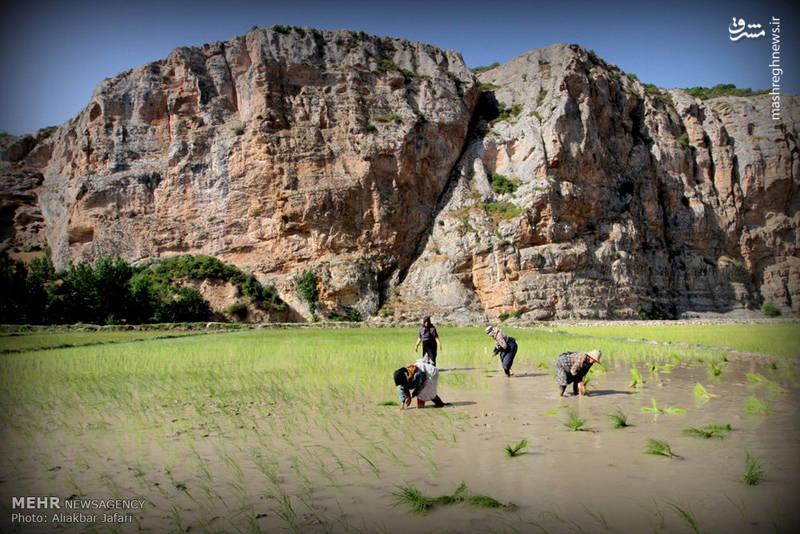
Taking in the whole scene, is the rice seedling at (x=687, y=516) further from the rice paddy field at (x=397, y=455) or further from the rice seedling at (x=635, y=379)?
the rice seedling at (x=635, y=379)

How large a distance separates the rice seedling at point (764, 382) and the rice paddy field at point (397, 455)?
0.04m

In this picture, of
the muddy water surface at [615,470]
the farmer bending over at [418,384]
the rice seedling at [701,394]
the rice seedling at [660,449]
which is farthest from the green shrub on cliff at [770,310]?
the rice seedling at [660,449]

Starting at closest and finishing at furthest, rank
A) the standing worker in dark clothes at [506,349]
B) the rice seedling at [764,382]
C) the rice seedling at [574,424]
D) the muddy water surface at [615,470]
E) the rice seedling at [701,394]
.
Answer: the muddy water surface at [615,470]
the rice seedling at [574,424]
the rice seedling at [701,394]
the rice seedling at [764,382]
the standing worker in dark clothes at [506,349]

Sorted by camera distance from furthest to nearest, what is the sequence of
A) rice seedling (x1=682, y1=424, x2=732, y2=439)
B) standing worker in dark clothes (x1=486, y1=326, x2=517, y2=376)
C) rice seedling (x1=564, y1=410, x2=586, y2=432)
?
standing worker in dark clothes (x1=486, y1=326, x2=517, y2=376) → rice seedling (x1=564, y1=410, x2=586, y2=432) → rice seedling (x1=682, y1=424, x2=732, y2=439)

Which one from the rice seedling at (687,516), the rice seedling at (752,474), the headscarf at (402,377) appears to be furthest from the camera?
the headscarf at (402,377)

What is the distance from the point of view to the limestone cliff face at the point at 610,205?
48.1 metres

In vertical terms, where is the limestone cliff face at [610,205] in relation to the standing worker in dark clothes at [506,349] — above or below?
above

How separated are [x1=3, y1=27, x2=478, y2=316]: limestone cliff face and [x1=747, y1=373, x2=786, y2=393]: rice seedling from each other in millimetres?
39162

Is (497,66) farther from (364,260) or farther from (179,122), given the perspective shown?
(179,122)

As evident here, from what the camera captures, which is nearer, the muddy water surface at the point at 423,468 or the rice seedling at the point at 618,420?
the muddy water surface at the point at 423,468

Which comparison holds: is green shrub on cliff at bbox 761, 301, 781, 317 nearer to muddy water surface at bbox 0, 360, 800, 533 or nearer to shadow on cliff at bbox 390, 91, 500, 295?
shadow on cliff at bbox 390, 91, 500, 295

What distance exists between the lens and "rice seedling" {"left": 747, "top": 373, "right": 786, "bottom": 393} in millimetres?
8953

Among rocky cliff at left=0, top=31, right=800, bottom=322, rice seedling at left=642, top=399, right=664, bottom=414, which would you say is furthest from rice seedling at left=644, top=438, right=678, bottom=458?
rocky cliff at left=0, top=31, right=800, bottom=322

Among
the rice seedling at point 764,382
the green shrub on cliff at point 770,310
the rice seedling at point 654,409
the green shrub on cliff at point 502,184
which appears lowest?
the green shrub on cliff at point 770,310
